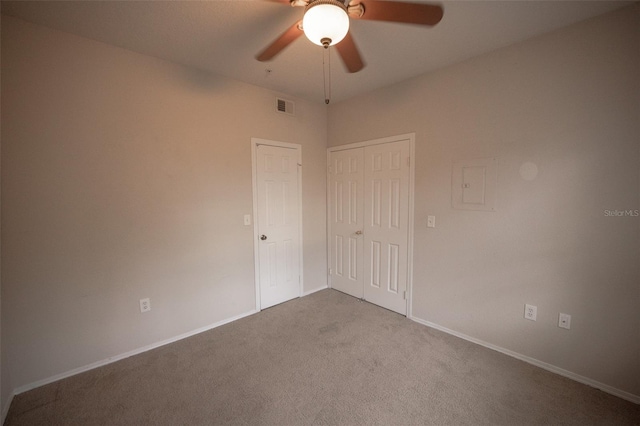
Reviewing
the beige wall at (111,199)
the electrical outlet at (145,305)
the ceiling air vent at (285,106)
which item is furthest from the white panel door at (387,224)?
the electrical outlet at (145,305)

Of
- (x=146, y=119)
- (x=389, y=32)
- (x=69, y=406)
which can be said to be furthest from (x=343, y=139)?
(x=69, y=406)

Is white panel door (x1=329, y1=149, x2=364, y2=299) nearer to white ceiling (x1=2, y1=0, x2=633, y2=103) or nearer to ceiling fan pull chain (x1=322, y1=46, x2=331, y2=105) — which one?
ceiling fan pull chain (x1=322, y1=46, x2=331, y2=105)

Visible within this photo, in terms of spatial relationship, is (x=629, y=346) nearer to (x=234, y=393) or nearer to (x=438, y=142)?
(x=438, y=142)

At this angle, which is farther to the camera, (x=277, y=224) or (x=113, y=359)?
(x=277, y=224)

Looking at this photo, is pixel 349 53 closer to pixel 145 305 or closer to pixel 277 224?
pixel 277 224

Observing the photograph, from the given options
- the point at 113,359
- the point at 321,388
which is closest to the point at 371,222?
the point at 321,388

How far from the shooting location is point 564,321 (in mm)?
1981

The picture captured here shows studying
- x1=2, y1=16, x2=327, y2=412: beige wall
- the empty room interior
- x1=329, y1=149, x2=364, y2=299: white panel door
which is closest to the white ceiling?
the empty room interior

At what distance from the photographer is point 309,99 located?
3393 mm

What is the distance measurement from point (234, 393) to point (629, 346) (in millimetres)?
2707

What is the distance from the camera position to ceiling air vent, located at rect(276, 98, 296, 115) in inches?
123

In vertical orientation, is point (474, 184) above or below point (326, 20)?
below

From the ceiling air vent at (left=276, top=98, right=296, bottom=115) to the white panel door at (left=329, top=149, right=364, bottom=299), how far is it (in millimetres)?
790

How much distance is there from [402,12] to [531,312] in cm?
237
